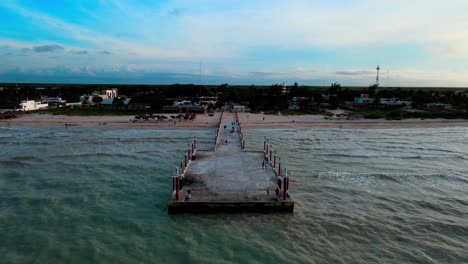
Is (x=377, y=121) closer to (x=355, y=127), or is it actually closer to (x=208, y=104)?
(x=355, y=127)

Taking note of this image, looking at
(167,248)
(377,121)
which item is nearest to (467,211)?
(167,248)

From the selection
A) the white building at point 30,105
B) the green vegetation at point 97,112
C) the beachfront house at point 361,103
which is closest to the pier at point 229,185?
the green vegetation at point 97,112

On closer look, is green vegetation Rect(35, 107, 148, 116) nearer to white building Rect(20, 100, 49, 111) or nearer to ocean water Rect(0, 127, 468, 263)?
white building Rect(20, 100, 49, 111)

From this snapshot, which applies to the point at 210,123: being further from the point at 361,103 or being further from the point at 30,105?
the point at 361,103

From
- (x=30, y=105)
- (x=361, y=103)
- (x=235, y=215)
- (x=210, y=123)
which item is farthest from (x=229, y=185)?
(x=361, y=103)

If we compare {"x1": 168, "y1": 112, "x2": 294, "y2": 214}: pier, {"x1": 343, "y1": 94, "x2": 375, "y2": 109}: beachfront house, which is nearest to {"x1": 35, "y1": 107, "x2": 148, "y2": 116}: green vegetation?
{"x1": 168, "y1": 112, "x2": 294, "y2": 214}: pier
